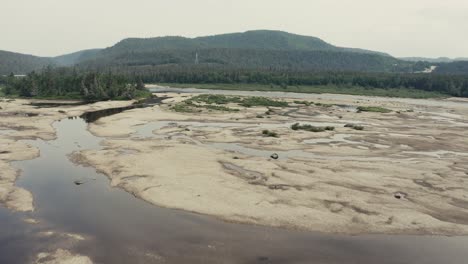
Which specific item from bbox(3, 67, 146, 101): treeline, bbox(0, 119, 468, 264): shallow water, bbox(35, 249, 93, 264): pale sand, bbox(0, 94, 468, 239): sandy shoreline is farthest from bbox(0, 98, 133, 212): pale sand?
bbox(3, 67, 146, 101): treeline

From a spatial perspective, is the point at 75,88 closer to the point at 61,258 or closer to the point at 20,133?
the point at 20,133

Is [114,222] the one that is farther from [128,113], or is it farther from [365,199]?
[128,113]

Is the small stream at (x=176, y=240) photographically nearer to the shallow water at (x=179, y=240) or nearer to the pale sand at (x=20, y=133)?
the shallow water at (x=179, y=240)

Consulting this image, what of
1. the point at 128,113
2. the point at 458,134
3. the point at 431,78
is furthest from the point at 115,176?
the point at 431,78

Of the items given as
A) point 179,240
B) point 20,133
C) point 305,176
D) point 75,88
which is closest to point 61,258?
point 179,240

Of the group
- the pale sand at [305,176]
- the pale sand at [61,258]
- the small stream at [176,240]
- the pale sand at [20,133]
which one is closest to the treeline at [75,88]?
the pale sand at [20,133]
